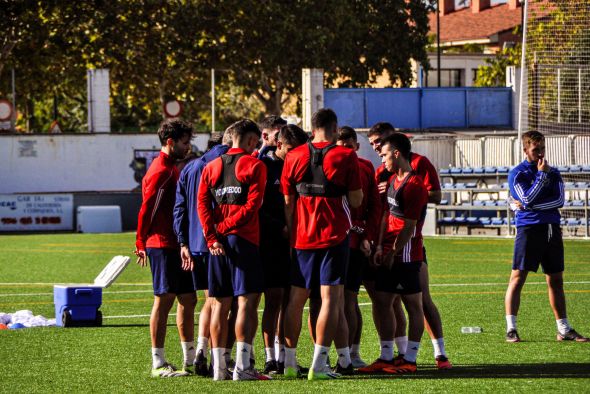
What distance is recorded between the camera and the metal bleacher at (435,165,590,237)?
30.2 metres

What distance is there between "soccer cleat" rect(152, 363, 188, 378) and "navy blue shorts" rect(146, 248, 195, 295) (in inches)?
23.9

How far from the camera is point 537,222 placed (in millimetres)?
12672

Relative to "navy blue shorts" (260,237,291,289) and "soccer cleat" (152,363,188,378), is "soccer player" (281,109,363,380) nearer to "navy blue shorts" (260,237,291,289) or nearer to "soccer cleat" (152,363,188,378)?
"navy blue shorts" (260,237,291,289)

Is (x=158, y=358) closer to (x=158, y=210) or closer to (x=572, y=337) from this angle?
(x=158, y=210)

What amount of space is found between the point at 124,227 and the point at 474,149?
36.0 ft

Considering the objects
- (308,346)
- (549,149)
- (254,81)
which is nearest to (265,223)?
(308,346)

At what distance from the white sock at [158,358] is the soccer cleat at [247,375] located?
80 cm

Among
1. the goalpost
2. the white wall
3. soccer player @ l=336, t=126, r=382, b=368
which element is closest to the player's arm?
soccer player @ l=336, t=126, r=382, b=368

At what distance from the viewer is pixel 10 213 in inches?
1506

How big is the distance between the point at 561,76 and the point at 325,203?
28.9 metres

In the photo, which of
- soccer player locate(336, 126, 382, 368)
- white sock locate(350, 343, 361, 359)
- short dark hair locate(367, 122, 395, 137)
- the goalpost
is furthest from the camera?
the goalpost

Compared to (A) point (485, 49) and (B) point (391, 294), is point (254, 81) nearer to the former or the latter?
(A) point (485, 49)

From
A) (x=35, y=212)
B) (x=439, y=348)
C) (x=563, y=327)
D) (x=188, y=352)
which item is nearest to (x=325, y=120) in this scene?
(x=439, y=348)

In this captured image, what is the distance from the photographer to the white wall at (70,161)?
4116 cm
